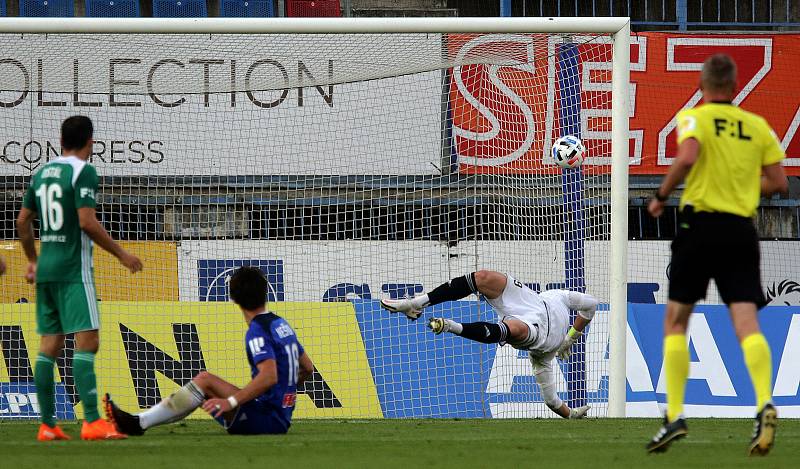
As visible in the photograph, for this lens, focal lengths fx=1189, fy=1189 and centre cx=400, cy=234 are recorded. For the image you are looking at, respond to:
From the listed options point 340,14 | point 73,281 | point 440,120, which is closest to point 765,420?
point 73,281

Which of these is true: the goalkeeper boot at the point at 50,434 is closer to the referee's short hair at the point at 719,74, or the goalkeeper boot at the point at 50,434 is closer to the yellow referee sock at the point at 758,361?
the yellow referee sock at the point at 758,361

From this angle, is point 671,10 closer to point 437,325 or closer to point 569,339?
point 569,339

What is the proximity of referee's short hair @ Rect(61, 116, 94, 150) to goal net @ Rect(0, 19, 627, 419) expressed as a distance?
3.86 meters

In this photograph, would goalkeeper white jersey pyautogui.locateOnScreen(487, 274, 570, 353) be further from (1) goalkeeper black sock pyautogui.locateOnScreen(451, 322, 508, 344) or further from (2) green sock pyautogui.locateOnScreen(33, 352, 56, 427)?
(2) green sock pyautogui.locateOnScreen(33, 352, 56, 427)

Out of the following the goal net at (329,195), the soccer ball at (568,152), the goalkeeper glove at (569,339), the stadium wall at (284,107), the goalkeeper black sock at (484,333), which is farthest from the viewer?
the stadium wall at (284,107)

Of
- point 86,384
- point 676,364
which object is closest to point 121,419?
point 86,384

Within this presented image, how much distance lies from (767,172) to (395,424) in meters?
3.57

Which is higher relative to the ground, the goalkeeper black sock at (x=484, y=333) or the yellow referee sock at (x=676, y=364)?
the yellow referee sock at (x=676, y=364)

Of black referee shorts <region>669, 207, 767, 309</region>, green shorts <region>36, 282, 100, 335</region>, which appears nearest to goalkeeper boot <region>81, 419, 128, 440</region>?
green shorts <region>36, 282, 100, 335</region>

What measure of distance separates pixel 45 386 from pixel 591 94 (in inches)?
261

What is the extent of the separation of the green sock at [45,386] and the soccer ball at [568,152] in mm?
5165

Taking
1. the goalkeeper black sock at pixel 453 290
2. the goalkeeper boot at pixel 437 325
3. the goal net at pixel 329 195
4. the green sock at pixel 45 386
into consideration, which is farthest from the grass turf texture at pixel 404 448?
the goal net at pixel 329 195

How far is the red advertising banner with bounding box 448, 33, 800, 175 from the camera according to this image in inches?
435

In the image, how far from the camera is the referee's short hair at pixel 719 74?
17.3 feet
